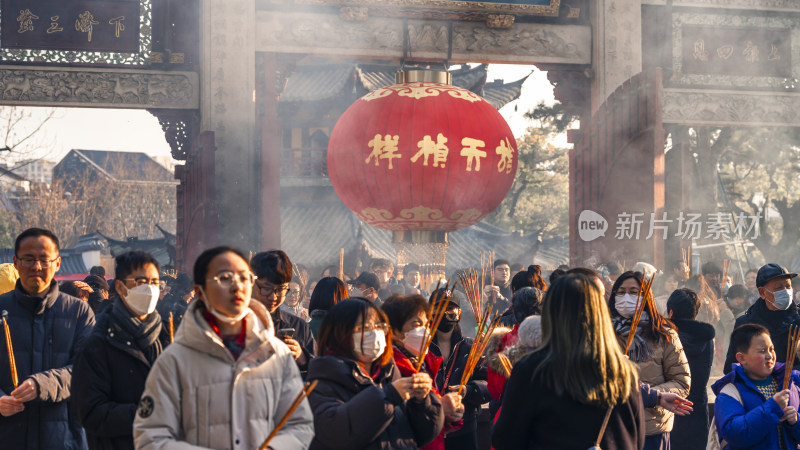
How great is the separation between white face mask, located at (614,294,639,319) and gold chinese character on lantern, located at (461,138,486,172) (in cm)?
224

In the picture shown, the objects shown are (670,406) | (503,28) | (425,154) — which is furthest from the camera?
(503,28)

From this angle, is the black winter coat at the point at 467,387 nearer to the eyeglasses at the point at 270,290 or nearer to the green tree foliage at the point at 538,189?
the eyeglasses at the point at 270,290

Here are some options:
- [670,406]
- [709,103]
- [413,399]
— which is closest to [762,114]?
[709,103]

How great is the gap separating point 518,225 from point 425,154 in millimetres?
20564

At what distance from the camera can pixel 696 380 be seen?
382 cm

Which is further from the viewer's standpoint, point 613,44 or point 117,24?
point 613,44

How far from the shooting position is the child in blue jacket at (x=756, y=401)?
113 inches

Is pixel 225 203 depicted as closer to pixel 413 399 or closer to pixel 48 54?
pixel 48 54

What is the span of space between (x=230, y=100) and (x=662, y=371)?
5.81m

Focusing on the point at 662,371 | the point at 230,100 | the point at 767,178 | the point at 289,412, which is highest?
the point at 230,100

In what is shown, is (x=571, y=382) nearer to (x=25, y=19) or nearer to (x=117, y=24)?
(x=117, y=24)

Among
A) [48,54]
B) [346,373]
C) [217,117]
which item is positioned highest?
[48,54]

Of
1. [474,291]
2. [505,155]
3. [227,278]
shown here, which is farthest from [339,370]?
[505,155]

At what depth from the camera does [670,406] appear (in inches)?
121
